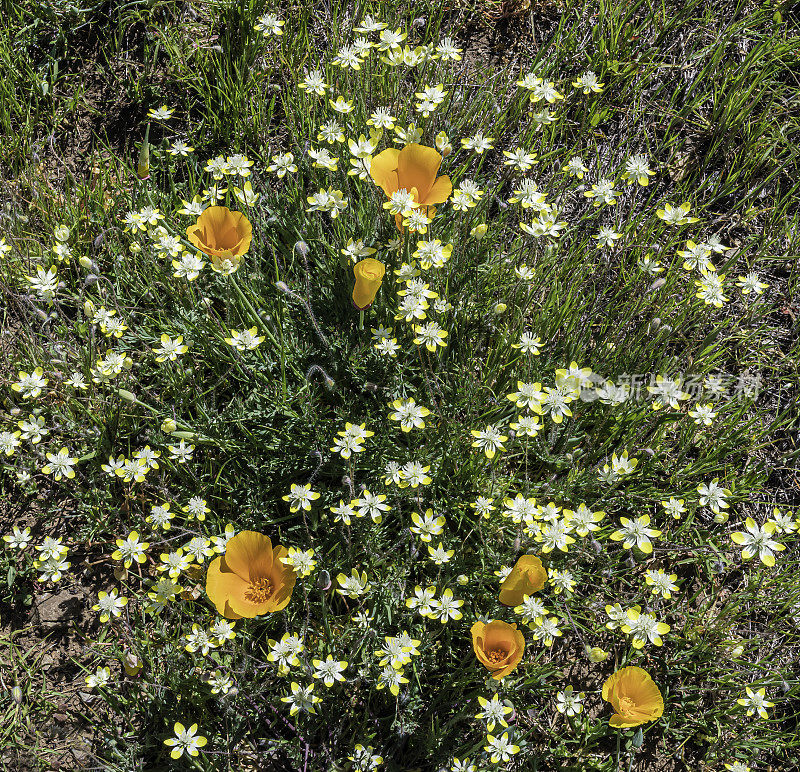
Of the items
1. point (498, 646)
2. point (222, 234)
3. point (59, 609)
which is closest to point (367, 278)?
point (222, 234)

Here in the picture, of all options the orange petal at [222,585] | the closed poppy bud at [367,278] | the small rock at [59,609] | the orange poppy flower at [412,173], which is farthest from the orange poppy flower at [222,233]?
the small rock at [59,609]

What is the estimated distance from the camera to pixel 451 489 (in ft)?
9.63

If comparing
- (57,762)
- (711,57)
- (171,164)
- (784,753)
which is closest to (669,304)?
(711,57)

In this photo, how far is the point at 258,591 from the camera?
2.47m

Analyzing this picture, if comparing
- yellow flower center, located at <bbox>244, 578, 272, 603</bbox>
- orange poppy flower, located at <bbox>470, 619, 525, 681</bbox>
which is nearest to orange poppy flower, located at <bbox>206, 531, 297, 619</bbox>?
yellow flower center, located at <bbox>244, 578, 272, 603</bbox>

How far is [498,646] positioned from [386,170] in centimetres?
183

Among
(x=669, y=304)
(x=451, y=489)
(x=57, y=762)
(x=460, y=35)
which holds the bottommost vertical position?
(x=57, y=762)

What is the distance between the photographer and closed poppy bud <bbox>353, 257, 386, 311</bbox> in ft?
8.39

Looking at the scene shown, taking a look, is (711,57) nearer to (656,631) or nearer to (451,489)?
(451,489)

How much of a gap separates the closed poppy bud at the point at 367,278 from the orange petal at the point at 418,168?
360 millimetres

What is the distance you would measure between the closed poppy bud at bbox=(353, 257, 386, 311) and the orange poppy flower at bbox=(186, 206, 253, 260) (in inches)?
17.3

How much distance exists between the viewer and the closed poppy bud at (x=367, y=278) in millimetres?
2559

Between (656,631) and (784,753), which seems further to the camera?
(784,753)

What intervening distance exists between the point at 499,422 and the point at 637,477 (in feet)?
2.23
